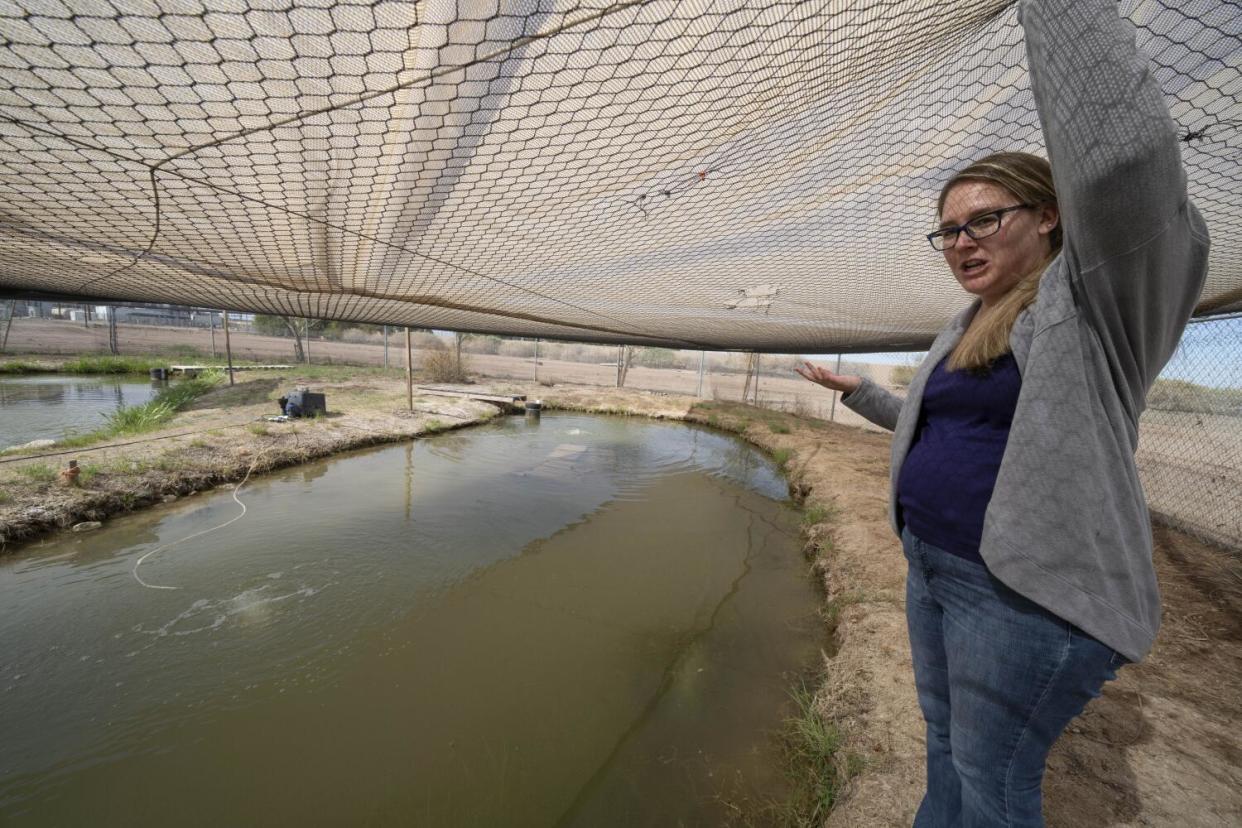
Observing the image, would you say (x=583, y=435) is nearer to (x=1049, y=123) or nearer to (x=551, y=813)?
(x=551, y=813)

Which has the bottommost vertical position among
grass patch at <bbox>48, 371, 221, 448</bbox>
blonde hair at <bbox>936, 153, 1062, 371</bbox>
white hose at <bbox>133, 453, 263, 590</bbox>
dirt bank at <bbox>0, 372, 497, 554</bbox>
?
white hose at <bbox>133, 453, 263, 590</bbox>

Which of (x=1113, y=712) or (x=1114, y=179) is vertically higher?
(x=1114, y=179)

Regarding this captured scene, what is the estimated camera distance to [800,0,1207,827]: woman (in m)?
0.58

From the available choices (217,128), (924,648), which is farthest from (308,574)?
(924,648)

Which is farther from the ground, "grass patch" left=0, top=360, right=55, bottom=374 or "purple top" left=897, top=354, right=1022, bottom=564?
"purple top" left=897, top=354, right=1022, bottom=564

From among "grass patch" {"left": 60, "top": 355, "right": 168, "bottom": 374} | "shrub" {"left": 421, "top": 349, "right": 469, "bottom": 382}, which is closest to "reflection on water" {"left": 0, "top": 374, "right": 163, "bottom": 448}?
"grass patch" {"left": 60, "top": 355, "right": 168, "bottom": 374}

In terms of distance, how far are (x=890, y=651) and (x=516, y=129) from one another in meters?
3.14

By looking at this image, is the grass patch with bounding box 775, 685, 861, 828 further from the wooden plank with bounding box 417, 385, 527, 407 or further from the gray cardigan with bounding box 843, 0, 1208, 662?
the wooden plank with bounding box 417, 385, 527, 407

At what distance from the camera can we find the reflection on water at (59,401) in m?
6.19

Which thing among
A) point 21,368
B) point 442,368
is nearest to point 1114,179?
point 442,368

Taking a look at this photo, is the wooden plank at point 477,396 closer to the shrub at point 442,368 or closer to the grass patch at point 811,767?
the shrub at point 442,368

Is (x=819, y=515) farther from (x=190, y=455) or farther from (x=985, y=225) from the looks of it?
(x=190, y=455)

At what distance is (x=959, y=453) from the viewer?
2.72 feet

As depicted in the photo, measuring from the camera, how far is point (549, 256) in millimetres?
3574
